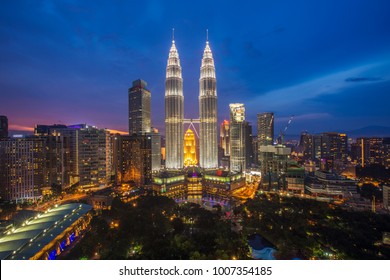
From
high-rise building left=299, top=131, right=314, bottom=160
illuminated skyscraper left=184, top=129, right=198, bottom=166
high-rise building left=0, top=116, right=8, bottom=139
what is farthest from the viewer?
high-rise building left=299, top=131, right=314, bottom=160

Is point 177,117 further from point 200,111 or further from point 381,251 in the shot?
point 381,251

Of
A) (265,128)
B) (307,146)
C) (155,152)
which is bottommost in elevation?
(155,152)

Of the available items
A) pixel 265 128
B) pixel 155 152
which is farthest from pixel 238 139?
pixel 265 128


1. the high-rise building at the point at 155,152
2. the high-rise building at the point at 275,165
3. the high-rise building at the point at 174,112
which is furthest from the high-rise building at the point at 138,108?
the high-rise building at the point at 275,165

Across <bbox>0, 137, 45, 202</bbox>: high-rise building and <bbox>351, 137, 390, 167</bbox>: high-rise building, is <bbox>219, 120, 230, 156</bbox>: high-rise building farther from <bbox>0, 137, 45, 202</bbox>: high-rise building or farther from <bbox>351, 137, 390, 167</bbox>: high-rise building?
<bbox>0, 137, 45, 202</bbox>: high-rise building

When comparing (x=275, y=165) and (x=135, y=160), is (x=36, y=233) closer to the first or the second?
(x=135, y=160)

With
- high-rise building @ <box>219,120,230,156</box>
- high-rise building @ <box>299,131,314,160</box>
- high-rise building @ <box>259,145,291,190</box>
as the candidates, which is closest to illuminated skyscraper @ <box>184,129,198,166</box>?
high-rise building @ <box>259,145,291,190</box>
